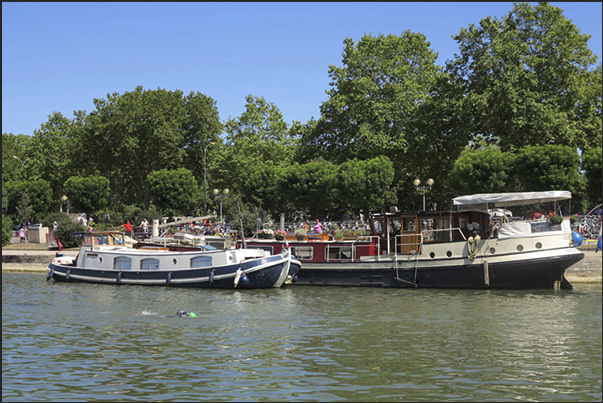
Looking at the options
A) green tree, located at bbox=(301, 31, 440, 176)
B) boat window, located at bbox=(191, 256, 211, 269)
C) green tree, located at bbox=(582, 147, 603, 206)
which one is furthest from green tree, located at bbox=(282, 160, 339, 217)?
boat window, located at bbox=(191, 256, 211, 269)

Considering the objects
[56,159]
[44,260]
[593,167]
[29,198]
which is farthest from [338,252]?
[56,159]

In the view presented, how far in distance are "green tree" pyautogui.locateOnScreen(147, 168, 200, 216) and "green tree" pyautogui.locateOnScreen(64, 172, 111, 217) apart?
453 cm

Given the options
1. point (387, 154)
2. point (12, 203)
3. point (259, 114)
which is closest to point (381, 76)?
point (387, 154)

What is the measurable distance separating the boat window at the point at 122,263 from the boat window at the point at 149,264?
30.1 inches

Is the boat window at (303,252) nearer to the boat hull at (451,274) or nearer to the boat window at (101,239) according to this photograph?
the boat hull at (451,274)

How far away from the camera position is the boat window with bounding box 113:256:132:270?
1399 inches

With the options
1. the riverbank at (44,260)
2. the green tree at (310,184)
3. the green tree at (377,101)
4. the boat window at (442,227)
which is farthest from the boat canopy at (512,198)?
the green tree at (377,101)

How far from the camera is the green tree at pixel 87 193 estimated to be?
6750 cm

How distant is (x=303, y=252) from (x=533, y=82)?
83.9 feet

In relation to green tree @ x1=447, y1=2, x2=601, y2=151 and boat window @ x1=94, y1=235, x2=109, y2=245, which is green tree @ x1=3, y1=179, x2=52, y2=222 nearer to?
boat window @ x1=94, y1=235, x2=109, y2=245

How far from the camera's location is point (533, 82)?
5206cm

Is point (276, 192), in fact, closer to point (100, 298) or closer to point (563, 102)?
point (563, 102)

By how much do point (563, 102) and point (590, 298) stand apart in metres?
31.1

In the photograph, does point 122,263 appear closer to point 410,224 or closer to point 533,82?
point 410,224
